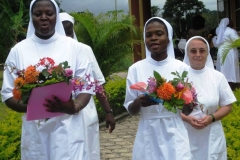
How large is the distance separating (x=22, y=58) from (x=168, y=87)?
1165 millimetres

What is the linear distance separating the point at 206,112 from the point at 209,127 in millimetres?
163

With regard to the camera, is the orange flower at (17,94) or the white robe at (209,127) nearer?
the orange flower at (17,94)

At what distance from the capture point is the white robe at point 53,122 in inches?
144

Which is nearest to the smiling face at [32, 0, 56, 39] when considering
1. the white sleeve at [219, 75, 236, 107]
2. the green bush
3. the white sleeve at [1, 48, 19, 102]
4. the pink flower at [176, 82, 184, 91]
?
the white sleeve at [1, 48, 19, 102]

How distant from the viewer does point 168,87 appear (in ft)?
12.3

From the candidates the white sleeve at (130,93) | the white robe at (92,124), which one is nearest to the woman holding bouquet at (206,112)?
the white sleeve at (130,93)

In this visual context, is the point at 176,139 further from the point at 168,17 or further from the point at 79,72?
the point at 168,17

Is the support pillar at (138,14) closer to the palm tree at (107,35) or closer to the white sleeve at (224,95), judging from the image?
the palm tree at (107,35)

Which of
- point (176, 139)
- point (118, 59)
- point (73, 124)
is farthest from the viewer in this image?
point (118, 59)

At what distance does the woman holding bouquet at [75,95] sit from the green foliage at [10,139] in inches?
53.7

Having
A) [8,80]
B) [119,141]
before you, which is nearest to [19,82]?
[8,80]

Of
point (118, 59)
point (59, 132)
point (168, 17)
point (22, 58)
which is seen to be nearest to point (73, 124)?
Answer: point (59, 132)

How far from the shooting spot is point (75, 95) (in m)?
3.77

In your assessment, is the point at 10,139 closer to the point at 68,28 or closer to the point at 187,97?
the point at 68,28
